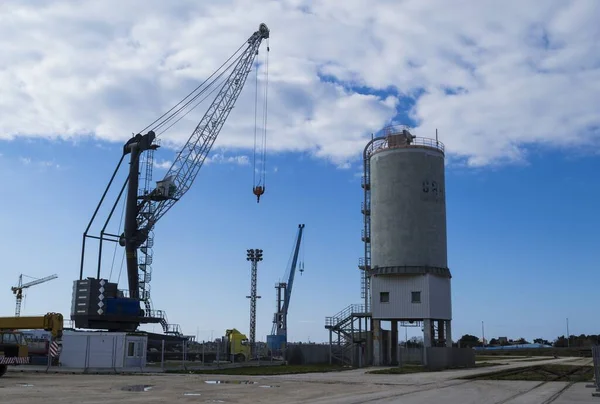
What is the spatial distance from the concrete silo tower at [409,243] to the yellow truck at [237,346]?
22068 millimetres

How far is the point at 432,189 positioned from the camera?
6112cm

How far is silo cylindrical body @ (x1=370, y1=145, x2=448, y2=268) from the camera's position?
59594 millimetres

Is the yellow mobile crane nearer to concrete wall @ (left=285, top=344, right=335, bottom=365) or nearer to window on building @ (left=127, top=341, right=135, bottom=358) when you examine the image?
window on building @ (left=127, top=341, right=135, bottom=358)

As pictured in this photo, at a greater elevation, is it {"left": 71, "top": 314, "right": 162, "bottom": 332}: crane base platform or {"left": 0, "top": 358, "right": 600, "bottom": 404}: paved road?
{"left": 71, "top": 314, "right": 162, "bottom": 332}: crane base platform

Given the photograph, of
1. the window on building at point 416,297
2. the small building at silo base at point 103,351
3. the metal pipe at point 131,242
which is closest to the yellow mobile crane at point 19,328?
the small building at silo base at point 103,351

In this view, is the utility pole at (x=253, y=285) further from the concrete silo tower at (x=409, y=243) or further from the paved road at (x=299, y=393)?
the paved road at (x=299, y=393)

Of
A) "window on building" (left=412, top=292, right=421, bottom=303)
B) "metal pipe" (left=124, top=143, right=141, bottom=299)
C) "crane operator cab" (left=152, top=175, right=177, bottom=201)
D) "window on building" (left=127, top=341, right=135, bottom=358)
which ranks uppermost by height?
"crane operator cab" (left=152, top=175, right=177, bottom=201)

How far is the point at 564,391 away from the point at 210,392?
1597cm

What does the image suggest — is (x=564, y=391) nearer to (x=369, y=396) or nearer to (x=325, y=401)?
(x=369, y=396)

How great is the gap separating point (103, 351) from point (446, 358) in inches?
1156

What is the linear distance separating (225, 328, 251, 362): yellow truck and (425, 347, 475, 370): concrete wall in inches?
1048

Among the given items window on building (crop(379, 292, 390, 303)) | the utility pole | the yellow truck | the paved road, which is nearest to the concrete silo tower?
window on building (crop(379, 292, 390, 303))

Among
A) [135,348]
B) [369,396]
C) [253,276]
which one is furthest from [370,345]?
[253,276]

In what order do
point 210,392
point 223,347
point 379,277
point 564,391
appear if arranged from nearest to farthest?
1. point 210,392
2. point 564,391
3. point 379,277
4. point 223,347
